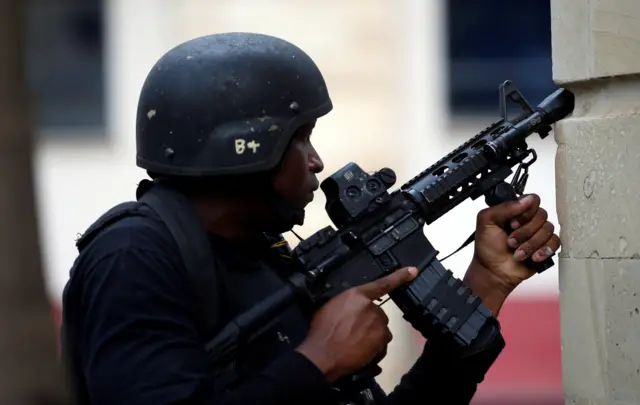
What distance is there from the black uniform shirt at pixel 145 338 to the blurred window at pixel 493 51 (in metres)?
6.45

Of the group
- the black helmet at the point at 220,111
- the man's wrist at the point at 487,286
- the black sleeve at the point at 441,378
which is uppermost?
the black helmet at the point at 220,111

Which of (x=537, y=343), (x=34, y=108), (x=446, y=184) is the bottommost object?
(x=537, y=343)

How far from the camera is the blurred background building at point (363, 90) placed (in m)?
8.86

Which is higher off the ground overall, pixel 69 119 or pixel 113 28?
pixel 113 28

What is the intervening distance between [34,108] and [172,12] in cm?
581

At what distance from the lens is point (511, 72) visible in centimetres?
948

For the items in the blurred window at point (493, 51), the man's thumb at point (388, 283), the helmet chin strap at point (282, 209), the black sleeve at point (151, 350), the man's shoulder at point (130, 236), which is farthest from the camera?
the blurred window at point (493, 51)

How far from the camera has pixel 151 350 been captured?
2785 millimetres

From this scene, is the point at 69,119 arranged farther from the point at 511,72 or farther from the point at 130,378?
the point at 130,378

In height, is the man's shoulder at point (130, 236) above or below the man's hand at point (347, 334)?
above

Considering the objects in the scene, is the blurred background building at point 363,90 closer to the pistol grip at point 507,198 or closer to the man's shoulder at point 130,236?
the pistol grip at point 507,198

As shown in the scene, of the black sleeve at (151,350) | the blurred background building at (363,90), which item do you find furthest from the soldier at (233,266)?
the blurred background building at (363,90)

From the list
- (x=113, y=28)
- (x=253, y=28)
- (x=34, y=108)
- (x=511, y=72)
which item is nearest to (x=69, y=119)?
(x=113, y=28)

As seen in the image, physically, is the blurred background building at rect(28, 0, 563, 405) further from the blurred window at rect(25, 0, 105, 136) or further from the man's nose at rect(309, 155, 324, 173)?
the man's nose at rect(309, 155, 324, 173)
